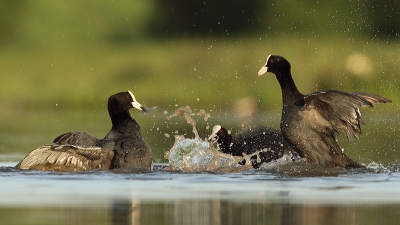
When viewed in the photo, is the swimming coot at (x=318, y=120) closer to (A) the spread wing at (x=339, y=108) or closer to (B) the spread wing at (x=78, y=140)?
(A) the spread wing at (x=339, y=108)

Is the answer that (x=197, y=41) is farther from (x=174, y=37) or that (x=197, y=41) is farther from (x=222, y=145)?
(x=222, y=145)

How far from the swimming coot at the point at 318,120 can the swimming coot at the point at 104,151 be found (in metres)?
1.80

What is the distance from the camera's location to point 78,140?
1286cm

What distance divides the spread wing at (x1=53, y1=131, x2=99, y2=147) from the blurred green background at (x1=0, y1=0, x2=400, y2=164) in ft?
18.5

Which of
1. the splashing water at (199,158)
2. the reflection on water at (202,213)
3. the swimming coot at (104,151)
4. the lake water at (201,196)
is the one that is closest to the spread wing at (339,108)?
the lake water at (201,196)

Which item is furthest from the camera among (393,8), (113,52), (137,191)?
(393,8)

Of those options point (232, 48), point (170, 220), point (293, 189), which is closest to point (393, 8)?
point (232, 48)

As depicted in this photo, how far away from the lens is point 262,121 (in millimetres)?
22141

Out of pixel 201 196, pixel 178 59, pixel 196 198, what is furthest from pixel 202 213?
pixel 178 59

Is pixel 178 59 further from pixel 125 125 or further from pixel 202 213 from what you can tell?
pixel 202 213

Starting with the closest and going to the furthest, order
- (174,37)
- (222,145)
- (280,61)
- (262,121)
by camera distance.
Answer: (280,61)
(222,145)
(262,121)
(174,37)

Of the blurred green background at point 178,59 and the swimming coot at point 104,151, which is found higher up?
the blurred green background at point 178,59

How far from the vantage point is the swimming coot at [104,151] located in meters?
12.1

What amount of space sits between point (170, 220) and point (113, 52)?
22.0m
